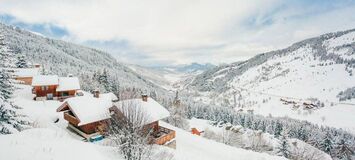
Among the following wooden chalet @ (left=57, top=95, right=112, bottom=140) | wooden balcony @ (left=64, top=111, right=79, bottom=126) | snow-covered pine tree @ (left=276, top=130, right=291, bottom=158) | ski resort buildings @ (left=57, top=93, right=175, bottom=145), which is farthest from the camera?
snow-covered pine tree @ (left=276, top=130, right=291, bottom=158)

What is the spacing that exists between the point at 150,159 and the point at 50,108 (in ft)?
106

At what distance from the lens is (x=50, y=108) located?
139 feet

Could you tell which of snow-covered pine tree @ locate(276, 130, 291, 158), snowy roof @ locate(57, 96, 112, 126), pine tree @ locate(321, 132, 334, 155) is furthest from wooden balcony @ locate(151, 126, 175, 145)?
pine tree @ locate(321, 132, 334, 155)

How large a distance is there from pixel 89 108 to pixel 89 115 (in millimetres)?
1361

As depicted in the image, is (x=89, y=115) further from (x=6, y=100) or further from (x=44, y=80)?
(x=44, y=80)

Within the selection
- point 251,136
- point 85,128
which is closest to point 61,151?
point 85,128

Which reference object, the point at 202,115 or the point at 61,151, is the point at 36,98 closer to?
the point at 61,151

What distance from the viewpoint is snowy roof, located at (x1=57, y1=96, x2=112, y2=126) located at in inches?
1201

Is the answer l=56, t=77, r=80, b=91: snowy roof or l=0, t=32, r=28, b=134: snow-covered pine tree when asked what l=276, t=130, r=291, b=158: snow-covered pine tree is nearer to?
l=56, t=77, r=80, b=91: snowy roof

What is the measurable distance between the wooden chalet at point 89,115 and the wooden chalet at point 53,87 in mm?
19507

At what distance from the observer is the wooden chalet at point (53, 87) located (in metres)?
48.7

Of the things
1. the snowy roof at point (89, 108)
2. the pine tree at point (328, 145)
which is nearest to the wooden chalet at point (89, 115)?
the snowy roof at point (89, 108)

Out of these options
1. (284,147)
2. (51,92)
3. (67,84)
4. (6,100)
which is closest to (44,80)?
(51,92)

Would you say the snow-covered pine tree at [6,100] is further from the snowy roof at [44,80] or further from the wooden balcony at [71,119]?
the snowy roof at [44,80]
